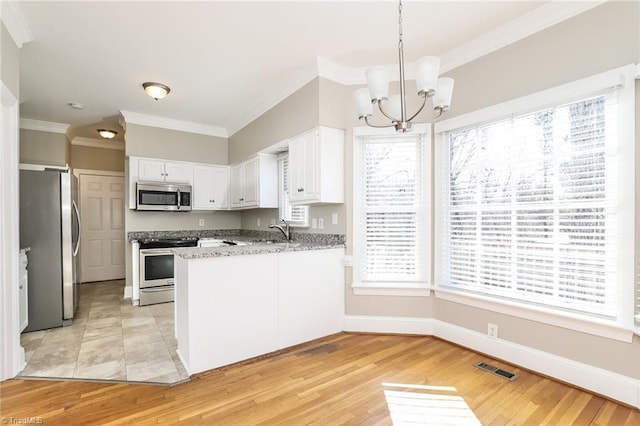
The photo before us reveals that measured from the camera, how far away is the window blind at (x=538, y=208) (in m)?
2.12

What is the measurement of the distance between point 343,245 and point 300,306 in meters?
0.77

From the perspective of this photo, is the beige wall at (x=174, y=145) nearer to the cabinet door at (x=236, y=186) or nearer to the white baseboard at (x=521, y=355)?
the cabinet door at (x=236, y=186)

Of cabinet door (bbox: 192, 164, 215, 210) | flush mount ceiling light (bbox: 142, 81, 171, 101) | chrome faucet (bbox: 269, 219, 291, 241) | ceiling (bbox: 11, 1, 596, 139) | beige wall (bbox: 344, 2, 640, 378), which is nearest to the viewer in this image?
beige wall (bbox: 344, 2, 640, 378)

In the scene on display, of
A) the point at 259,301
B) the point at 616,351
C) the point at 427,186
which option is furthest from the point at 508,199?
the point at 259,301

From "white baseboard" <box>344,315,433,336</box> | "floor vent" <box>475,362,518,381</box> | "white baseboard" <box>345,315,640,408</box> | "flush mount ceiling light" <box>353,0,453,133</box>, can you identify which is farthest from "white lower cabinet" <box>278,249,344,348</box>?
"flush mount ceiling light" <box>353,0,453,133</box>

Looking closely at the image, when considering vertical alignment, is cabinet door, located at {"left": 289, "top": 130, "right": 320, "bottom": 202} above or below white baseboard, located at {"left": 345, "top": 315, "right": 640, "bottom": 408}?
above

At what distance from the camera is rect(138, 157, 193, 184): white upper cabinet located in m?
4.76

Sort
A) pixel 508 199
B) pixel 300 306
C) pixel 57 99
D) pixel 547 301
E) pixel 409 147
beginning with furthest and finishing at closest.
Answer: pixel 57 99
pixel 409 147
pixel 300 306
pixel 508 199
pixel 547 301

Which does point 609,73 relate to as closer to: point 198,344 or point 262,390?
point 262,390

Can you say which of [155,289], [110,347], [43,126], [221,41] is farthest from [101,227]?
[221,41]

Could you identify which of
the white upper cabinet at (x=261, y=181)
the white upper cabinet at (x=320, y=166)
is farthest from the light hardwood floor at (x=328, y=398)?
the white upper cabinet at (x=261, y=181)

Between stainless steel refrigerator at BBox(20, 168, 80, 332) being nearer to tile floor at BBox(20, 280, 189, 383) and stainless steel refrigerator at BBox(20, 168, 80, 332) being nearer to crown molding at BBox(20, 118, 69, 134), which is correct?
tile floor at BBox(20, 280, 189, 383)

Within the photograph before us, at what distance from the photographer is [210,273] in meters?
2.44

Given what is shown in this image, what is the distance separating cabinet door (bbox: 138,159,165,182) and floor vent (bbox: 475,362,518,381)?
4.83 m
